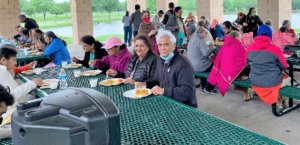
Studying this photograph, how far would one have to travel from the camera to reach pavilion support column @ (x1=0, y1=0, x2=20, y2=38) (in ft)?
41.0

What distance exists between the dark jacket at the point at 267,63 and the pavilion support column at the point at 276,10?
6445 millimetres

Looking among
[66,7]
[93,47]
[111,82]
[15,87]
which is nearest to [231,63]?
[93,47]

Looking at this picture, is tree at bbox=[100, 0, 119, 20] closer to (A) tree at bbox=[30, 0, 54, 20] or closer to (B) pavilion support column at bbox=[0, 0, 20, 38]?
(A) tree at bbox=[30, 0, 54, 20]

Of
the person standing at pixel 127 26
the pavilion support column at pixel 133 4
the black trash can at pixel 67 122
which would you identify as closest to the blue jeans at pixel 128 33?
the person standing at pixel 127 26

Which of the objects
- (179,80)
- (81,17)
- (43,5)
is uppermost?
(43,5)

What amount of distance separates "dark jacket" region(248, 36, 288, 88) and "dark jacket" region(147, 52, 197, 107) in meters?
1.71

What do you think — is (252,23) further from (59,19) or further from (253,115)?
(59,19)

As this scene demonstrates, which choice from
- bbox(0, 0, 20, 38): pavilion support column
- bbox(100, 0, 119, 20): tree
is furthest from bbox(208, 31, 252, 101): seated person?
bbox(100, 0, 119, 20): tree

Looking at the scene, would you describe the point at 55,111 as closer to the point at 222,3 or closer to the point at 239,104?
the point at 239,104

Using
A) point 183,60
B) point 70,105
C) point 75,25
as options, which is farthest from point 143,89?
point 75,25

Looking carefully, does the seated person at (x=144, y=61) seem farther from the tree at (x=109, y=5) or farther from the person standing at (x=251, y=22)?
the tree at (x=109, y=5)

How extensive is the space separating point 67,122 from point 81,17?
1363 centimetres

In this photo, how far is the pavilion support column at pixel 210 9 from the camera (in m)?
12.7

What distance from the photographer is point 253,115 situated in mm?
4508
